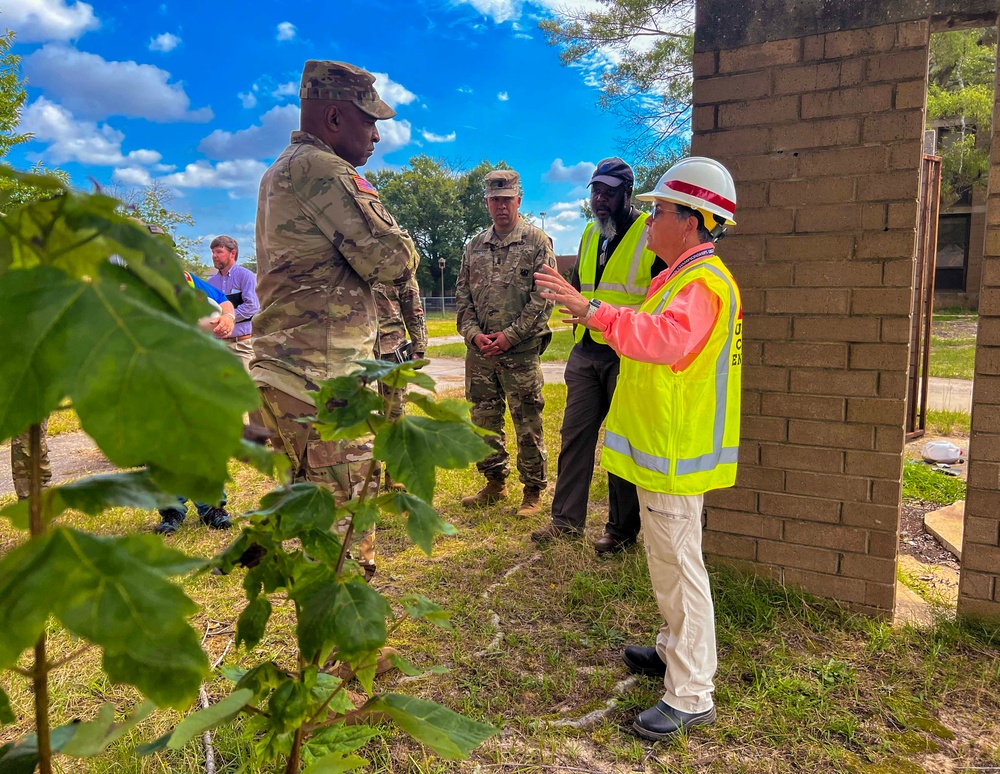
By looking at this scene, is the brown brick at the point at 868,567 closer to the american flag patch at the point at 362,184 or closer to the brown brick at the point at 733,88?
the brown brick at the point at 733,88

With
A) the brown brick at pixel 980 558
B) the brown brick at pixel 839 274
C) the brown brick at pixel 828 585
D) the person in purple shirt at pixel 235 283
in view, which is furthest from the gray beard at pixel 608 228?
the person in purple shirt at pixel 235 283

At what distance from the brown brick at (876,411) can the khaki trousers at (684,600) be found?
1174 millimetres

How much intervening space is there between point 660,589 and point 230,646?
1886mm

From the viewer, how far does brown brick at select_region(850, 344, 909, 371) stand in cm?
294

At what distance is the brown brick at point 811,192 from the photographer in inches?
118

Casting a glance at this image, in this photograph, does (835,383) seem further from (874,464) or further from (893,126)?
(893,126)

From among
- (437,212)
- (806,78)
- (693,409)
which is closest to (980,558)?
(693,409)

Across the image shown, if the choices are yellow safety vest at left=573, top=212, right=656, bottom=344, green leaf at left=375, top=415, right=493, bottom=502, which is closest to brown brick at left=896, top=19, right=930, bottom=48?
yellow safety vest at left=573, top=212, right=656, bottom=344

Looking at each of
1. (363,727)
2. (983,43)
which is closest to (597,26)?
(363,727)

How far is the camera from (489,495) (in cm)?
505

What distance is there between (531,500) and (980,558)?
267 cm

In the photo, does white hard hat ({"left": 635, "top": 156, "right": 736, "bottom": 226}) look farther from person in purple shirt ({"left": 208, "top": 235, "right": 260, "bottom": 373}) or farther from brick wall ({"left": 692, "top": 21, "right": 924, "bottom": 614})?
person in purple shirt ({"left": 208, "top": 235, "right": 260, "bottom": 373})

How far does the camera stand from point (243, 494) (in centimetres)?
538

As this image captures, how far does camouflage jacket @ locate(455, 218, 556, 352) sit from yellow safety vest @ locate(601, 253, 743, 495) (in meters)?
2.38
